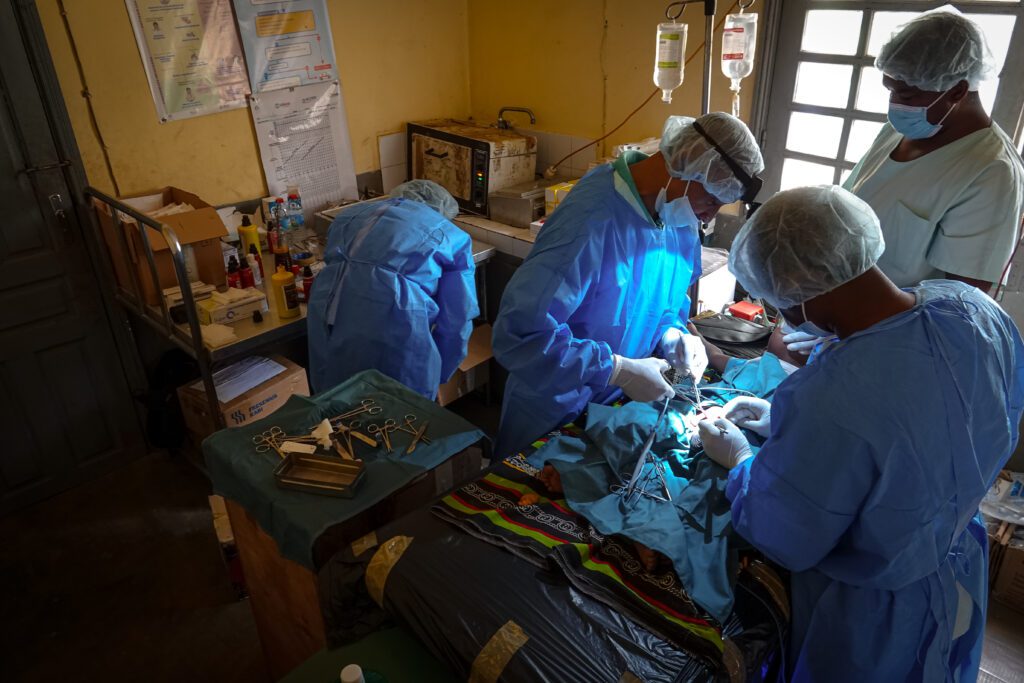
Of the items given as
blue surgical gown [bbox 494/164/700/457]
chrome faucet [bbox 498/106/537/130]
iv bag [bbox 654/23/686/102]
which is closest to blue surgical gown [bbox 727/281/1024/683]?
blue surgical gown [bbox 494/164/700/457]

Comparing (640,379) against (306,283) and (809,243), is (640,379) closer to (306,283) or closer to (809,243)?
(809,243)

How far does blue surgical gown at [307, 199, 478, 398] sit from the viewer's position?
2.14m

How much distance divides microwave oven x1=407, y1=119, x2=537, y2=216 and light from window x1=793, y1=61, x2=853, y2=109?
134 cm

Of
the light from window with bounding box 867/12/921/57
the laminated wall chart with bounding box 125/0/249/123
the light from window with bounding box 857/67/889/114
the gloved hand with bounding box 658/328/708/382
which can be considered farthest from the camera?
the laminated wall chart with bounding box 125/0/249/123

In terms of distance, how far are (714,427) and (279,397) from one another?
1888 millimetres

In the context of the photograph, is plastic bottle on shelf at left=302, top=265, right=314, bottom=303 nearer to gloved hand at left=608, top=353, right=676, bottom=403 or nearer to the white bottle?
gloved hand at left=608, top=353, right=676, bottom=403

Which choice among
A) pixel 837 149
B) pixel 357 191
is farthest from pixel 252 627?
pixel 837 149

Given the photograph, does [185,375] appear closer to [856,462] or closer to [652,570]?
[652,570]

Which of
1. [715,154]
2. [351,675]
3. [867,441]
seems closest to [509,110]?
[715,154]

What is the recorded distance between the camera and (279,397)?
272 centimetres

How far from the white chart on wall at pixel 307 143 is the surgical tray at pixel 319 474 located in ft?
7.20

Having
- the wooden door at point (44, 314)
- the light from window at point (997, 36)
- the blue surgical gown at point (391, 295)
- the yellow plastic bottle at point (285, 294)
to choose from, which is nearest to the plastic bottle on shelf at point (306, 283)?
the yellow plastic bottle at point (285, 294)

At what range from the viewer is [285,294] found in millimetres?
2588

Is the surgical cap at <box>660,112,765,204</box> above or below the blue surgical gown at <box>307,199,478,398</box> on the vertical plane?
above
